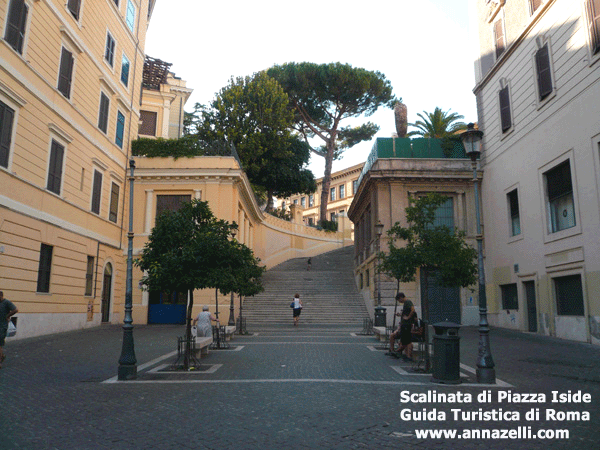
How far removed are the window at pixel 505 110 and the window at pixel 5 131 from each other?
19.4m

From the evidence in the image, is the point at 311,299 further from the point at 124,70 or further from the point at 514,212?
the point at 124,70

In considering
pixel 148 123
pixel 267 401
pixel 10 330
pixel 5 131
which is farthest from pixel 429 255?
pixel 148 123

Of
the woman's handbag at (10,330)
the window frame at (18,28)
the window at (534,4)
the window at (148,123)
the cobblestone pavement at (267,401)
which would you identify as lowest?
the cobblestone pavement at (267,401)

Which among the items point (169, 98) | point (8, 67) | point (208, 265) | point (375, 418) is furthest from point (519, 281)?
point (169, 98)

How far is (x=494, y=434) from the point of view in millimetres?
5438

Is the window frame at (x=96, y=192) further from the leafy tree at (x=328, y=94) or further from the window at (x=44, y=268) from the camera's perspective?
the leafy tree at (x=328, y=94)

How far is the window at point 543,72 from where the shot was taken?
58.3ft

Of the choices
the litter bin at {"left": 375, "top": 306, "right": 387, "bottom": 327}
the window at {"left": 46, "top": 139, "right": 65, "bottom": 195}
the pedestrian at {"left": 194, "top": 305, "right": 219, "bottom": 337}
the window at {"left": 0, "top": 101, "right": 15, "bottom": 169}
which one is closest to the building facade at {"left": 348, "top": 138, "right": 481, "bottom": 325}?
the litter bin at {"left": 375, "top": 306, "right": 387, "bottom": 327}

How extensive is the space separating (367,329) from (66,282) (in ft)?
38.4

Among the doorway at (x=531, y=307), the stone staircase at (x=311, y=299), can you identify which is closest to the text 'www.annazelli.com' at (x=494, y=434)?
the doorway at (x=531, y=307)

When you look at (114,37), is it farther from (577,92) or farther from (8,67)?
(577,92)

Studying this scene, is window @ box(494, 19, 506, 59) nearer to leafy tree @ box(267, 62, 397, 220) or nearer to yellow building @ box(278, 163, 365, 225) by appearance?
leafy tree @ box(267, 62, 397, 220)

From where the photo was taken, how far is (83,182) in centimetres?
1984

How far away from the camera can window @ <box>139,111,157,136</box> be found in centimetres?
3447
